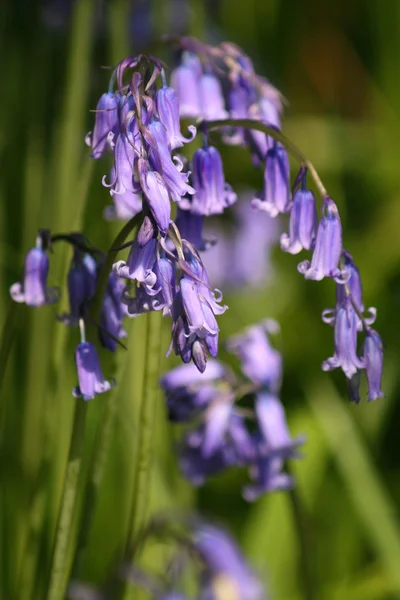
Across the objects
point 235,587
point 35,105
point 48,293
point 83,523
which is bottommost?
point 235,587

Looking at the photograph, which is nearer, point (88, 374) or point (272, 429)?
point (88, 374)

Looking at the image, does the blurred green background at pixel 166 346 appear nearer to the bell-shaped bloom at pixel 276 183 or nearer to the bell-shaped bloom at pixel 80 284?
the bell-shaped bloom at pixel 80 284

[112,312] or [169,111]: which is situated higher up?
[169,111]

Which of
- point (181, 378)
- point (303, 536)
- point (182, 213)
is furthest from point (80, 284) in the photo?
point (303, 536)

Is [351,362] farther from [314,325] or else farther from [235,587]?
[314,325]

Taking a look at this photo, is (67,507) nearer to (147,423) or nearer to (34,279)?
(147,423)

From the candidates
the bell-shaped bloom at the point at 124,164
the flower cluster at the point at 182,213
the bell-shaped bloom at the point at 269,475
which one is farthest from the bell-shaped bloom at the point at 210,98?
the bell-shaped bloom at the point at 269,475

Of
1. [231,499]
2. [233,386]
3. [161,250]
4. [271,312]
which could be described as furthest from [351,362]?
[271,312]
